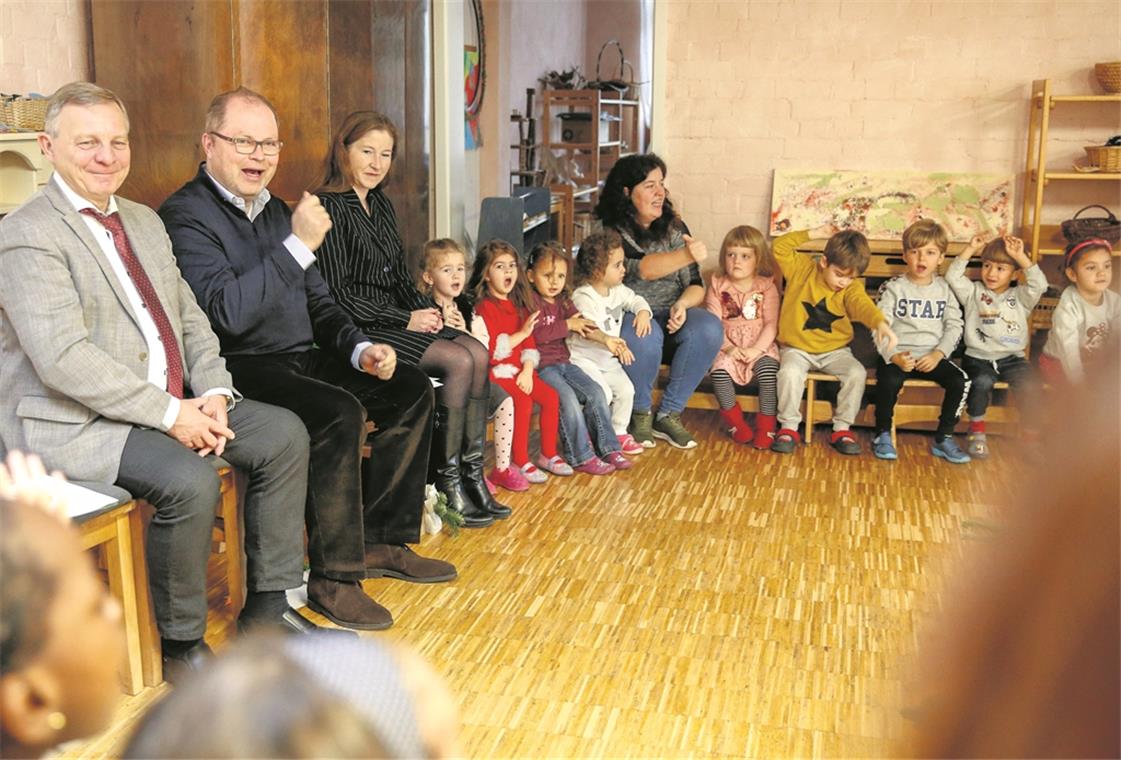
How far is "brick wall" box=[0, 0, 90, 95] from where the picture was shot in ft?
11.7

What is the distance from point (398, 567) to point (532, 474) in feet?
3.22

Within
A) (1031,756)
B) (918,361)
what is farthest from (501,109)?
(1031,756)

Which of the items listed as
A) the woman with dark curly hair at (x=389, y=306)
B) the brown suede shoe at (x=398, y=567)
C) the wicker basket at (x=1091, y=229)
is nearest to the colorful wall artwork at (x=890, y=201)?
the wicker basket at (x=1091, y=229)

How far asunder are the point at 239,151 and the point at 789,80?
9.87ft

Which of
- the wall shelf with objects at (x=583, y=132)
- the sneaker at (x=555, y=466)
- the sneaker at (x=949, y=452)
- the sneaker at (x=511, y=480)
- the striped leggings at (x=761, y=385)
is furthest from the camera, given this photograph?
the wall shelf with objects at (x=583, y=132)

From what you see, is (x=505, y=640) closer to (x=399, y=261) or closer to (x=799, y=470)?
(x=399, y=261)

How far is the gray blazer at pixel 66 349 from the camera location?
96.6 inches

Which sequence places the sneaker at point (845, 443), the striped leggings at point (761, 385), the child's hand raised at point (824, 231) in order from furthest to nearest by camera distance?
the child's hand raised at point (824, 231), the striped leggings at point (761, 385), the sneaker at point (845, 443)

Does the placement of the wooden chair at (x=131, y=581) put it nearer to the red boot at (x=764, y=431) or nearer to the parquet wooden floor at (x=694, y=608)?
the parquet wooden floor at (x=694, y=608)

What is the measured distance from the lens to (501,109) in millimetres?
7797

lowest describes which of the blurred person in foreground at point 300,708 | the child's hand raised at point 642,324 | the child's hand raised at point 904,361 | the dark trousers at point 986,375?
the dark trousers at point 986,375

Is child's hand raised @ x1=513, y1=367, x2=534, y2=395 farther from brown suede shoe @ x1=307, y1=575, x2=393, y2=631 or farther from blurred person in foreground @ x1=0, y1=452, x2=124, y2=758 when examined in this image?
blurred person in foreground @ x1=0, y1=452, x2=124, y2=758

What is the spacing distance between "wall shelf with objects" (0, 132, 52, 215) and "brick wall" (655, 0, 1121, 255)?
2.83 m

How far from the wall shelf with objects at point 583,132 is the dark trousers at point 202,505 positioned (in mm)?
5338
